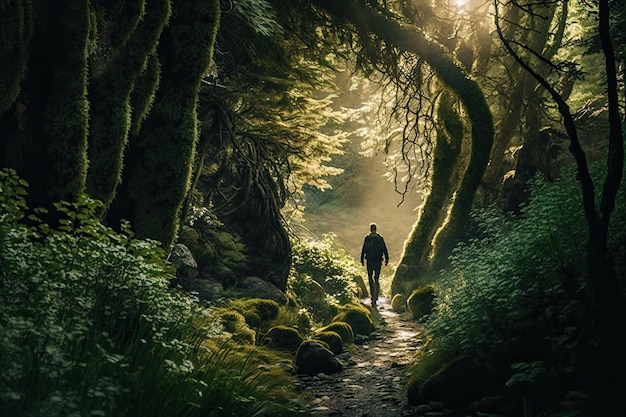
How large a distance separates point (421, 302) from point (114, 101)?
8.62 meters

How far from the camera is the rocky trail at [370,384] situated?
5711mm

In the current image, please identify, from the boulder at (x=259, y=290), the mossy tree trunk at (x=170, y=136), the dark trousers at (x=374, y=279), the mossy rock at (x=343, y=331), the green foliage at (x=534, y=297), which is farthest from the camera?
the dark trousers at (x=374, y=279)

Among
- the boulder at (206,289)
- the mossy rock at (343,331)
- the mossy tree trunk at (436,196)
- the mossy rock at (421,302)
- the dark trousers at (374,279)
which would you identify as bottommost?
the mossy rock at (343,331)

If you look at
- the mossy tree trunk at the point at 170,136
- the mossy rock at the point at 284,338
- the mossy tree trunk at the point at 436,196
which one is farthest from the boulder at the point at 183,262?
the mossy tree trunk at the point at 436,196

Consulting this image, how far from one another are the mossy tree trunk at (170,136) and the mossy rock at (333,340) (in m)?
3.12

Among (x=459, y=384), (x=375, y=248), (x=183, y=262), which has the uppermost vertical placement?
(x=375, y=248)

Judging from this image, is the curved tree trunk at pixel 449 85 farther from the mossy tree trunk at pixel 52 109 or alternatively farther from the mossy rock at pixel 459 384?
the mossy rock at pixel 459 384

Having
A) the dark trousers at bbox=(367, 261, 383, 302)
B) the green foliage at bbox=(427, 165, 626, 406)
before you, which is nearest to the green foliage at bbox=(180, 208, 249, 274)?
the dark trousers at bbox=(367, 261, 383, 302)

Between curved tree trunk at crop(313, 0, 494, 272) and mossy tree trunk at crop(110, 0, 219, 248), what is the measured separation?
4212 millimetres

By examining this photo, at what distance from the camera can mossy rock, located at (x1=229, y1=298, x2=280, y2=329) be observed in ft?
28.2

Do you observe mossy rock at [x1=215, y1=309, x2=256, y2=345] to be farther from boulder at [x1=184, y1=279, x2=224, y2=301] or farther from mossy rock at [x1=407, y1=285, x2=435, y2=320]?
mossy rock at [x1=407, y1=285, x2=435, y2=320]

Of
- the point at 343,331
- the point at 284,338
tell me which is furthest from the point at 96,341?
the point at 343,331

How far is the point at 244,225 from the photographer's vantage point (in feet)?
42.0

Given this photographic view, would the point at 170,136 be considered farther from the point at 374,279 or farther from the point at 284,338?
the point at 374,279
